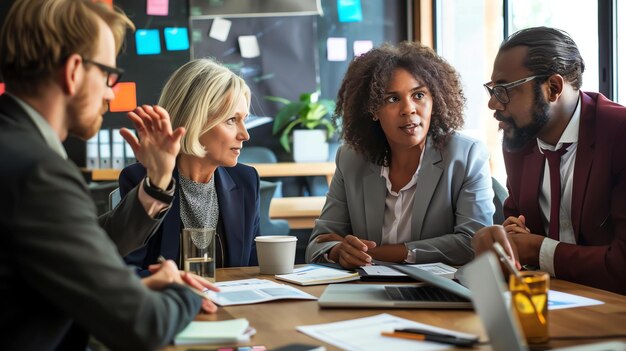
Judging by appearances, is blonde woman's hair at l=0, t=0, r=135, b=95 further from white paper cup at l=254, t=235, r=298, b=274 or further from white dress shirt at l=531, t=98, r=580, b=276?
white dress shirt at l=531, t=98, r=580, b=276

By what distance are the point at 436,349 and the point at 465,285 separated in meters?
0.49

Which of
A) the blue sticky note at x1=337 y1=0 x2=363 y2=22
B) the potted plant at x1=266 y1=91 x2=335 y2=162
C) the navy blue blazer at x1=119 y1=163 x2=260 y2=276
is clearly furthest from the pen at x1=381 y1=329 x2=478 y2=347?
the blue sticky note at x1=337 y1=0 x2=363 y2=22

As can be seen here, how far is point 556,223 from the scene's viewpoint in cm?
208

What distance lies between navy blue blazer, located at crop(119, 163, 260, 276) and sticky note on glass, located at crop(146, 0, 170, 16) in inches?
117

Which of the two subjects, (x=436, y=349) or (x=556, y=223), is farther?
(x=556, y=223)

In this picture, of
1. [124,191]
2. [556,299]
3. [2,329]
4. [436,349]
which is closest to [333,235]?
[124,191]

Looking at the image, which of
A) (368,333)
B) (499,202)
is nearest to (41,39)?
(368,333)

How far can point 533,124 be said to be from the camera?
2186 mm

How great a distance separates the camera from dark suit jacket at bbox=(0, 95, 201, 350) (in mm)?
951

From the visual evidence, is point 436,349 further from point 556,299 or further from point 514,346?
point 556,299

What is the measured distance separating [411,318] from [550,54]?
120cm

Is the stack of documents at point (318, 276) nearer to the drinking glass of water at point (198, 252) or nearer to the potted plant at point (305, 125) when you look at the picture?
the drinking glass of water at point (198, 252)

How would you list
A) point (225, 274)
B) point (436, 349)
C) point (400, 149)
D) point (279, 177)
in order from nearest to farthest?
point (436, 349), point (225, 274), point (400, 149), point (279, 177)

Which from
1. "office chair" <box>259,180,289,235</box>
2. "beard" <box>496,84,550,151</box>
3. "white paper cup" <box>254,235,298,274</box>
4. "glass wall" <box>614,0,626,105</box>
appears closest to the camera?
"white paper cup" <box>254,235,298,274</box>
